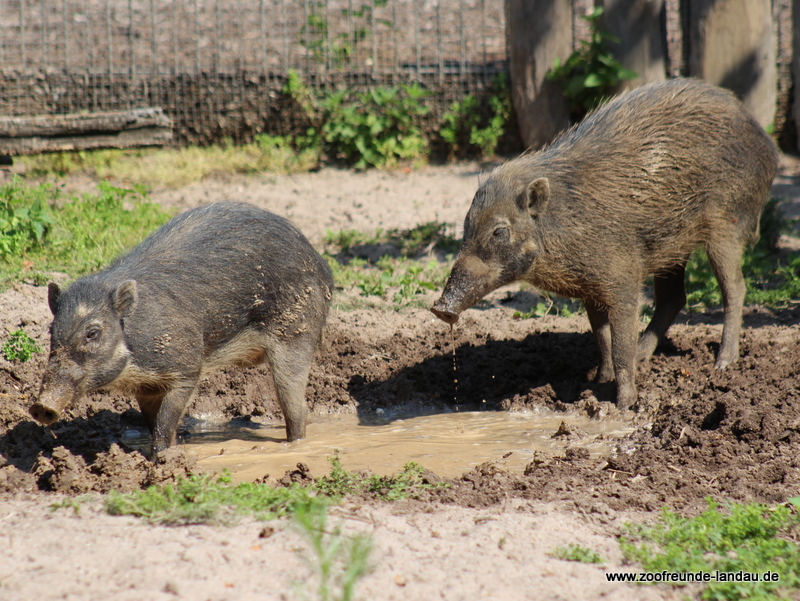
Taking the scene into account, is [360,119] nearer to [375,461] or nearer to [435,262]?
[435,262]

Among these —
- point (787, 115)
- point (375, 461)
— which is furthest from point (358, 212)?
point (787, 115)

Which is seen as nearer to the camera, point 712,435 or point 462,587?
point 462,587

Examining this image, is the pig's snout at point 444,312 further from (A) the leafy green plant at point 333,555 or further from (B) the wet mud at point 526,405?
(A) the leafy green plant at point 333,555

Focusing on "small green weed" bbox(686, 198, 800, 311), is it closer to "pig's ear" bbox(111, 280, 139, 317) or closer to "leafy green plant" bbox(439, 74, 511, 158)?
"leafy green plant" bbox(439, 74, 511, 158)

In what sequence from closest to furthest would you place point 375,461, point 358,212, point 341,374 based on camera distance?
1. point 375,461
2. point 341,374
3. point 358,212

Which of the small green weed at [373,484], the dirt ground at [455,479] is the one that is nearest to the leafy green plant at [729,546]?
the dirt ground at [455,479]

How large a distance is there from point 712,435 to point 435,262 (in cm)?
401

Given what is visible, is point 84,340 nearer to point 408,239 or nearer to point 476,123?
point 408,239

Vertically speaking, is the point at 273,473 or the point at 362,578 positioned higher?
the point at 362,578

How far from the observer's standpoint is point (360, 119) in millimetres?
11156

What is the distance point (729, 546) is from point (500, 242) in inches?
110

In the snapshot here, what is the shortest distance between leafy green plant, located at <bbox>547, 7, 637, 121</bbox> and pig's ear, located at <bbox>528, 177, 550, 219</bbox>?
510 centimetres

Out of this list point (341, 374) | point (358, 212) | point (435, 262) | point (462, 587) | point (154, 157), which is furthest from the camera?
point (154, 157)

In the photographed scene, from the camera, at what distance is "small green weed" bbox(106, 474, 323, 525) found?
3391 mm
